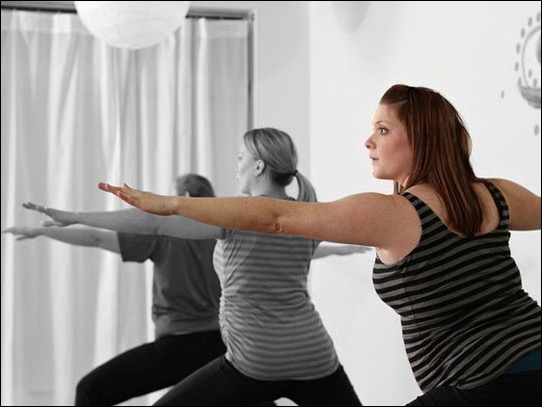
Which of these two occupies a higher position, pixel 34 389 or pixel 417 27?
pixel 417 27

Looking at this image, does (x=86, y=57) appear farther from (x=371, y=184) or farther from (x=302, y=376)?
(x=302, y=376)

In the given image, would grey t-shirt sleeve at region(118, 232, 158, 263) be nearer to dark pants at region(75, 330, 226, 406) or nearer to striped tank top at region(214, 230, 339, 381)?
dark pants at region(75, 330, 226, 406)

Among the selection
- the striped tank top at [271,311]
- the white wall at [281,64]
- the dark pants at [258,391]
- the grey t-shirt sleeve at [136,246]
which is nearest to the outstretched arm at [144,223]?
the striped tank top at [271,311]

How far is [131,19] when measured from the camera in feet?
11.8

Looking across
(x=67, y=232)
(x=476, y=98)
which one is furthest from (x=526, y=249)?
(x=67, y=232)

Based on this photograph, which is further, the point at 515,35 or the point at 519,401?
the point at 515,35

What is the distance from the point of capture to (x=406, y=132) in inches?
54.3

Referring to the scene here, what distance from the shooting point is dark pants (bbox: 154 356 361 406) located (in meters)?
2.53

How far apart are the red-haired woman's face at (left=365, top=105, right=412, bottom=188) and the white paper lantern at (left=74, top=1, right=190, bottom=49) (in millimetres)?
2356

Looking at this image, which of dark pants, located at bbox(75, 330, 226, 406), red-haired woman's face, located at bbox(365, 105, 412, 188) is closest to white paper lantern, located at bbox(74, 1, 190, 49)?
dark pants, located at bbox(75, 330, 226, 406)

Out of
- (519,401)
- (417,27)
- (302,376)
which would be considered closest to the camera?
(519,401)

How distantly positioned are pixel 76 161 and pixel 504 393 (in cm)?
342

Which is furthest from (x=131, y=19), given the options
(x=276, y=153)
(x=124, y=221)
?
(x=124, y=221)

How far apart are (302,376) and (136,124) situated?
236 cm
